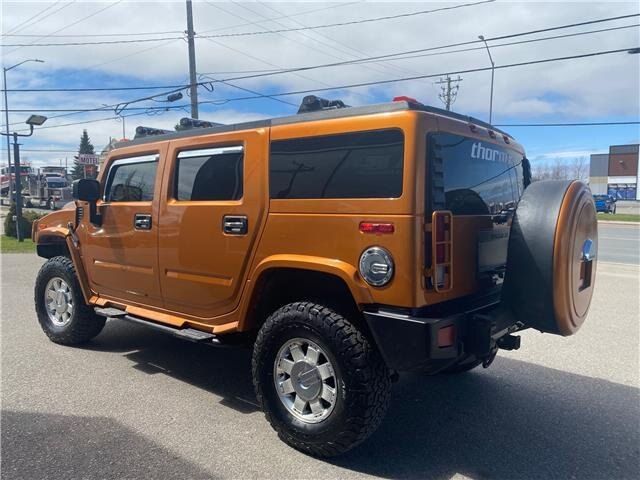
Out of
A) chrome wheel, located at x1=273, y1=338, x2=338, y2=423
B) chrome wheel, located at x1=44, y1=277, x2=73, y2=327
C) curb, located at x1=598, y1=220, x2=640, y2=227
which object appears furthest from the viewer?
curb, located at x1=598, y1=220, x2=640, y2=227

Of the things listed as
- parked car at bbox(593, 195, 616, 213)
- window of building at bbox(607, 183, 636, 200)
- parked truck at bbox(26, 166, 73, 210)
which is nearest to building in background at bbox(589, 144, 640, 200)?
window of building at bbox(607, 183, 636, 200)

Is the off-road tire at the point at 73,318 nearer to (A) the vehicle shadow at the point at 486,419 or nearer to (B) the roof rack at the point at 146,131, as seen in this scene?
(A) the vehicle shadow at the point at 486,419

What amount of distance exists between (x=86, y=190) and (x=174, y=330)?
5.50ft

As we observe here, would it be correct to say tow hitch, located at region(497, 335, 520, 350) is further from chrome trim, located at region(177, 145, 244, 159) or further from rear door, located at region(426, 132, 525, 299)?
chrome trim, located at region(177, 145, 244, 159)

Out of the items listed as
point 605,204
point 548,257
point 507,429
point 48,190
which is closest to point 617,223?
point 605,204

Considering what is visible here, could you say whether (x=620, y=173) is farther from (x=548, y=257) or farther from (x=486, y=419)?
(x=548, y=257)

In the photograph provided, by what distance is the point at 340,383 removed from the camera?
123 inches

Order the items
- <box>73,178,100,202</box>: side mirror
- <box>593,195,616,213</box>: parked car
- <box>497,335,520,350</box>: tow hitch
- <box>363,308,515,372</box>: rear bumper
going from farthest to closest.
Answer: <box>593,195,616,213</box>: parked car
<box>73,178,100,202</box>: side mirror
<box>497,335,520,350</box>: tow hitch
<box>363,308,515,372</box>: rear bumper

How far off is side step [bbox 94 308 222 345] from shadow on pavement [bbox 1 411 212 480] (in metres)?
0.76

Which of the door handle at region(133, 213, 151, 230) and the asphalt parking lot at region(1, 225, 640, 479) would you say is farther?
the door handle at region(133, 213, 151, 230)

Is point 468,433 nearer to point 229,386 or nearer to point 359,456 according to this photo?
point 359,456

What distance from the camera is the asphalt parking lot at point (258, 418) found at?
124 inches

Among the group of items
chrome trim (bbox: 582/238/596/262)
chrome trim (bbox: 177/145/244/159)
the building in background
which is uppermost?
the building in background

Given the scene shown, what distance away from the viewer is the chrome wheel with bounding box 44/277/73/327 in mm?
5492
